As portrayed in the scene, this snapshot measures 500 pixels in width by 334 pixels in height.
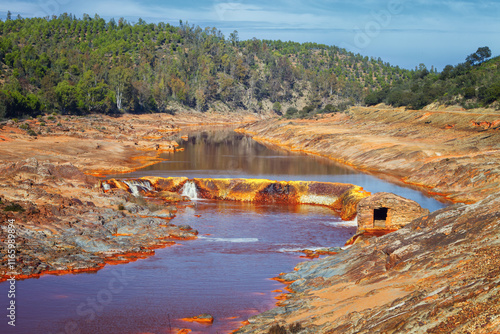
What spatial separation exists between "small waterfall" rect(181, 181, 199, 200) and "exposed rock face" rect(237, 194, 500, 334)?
82.7 feet

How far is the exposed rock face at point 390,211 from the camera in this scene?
103ft

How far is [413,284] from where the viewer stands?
17391 mm

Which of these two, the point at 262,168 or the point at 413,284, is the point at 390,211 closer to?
the point at 413,284

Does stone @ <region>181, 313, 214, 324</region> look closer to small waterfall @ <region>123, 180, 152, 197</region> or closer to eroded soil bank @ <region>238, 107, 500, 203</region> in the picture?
small waterfall @ <region>123, 180, 152, 197</region>

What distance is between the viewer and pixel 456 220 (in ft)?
68.5

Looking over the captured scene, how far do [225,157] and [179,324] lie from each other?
56762 millimetres

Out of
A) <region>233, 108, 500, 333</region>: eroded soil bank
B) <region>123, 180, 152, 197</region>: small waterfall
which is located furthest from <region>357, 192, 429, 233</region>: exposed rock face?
<region>123, 180, 152, 197</region>: small waterfall

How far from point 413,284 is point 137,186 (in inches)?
1370

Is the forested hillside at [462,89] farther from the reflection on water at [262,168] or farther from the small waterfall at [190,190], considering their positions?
the small waterfall at [190,190]

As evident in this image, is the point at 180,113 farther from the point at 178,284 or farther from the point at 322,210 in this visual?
the point at 178,284

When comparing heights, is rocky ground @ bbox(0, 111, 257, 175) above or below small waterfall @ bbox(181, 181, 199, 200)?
above

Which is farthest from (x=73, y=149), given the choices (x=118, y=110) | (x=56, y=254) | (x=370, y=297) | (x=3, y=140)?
(x=118, y=110)

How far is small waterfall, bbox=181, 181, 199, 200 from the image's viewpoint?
163 feet

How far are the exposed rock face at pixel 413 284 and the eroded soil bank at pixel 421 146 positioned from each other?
80.3ft
